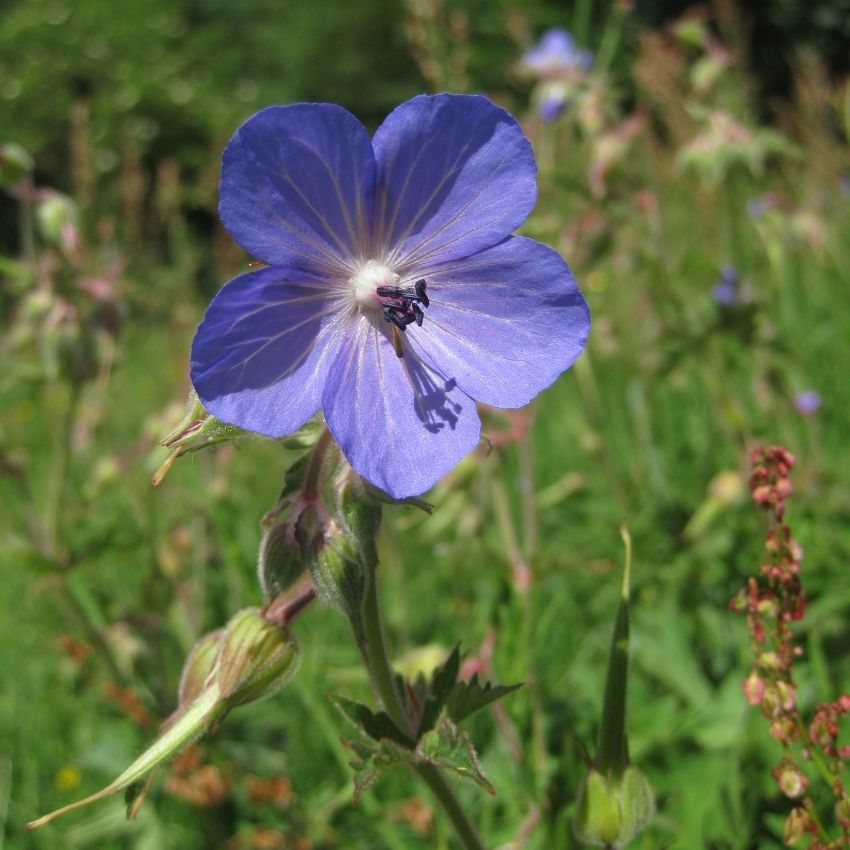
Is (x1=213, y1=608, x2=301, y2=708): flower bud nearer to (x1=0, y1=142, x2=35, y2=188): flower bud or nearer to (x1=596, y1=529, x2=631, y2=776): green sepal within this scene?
(x1=596, y1=529, x2=631, y2=776): green sepal

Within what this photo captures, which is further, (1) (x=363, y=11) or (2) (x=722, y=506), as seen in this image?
(1) (x=363, y=11)

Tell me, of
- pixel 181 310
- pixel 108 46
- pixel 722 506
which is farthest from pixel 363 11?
pixel 722 506

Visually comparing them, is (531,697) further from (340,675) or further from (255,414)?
(255,414)

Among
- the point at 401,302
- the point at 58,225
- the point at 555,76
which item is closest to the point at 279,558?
the point at 401,302

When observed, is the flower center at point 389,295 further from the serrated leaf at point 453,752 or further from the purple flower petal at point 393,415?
the serrated leaf at point 453,752

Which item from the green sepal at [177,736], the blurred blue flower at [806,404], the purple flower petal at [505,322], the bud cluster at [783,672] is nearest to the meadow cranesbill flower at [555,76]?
the blurred blue flower at [806,404]

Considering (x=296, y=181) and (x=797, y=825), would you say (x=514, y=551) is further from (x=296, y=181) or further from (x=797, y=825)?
(x=296, y=181)
